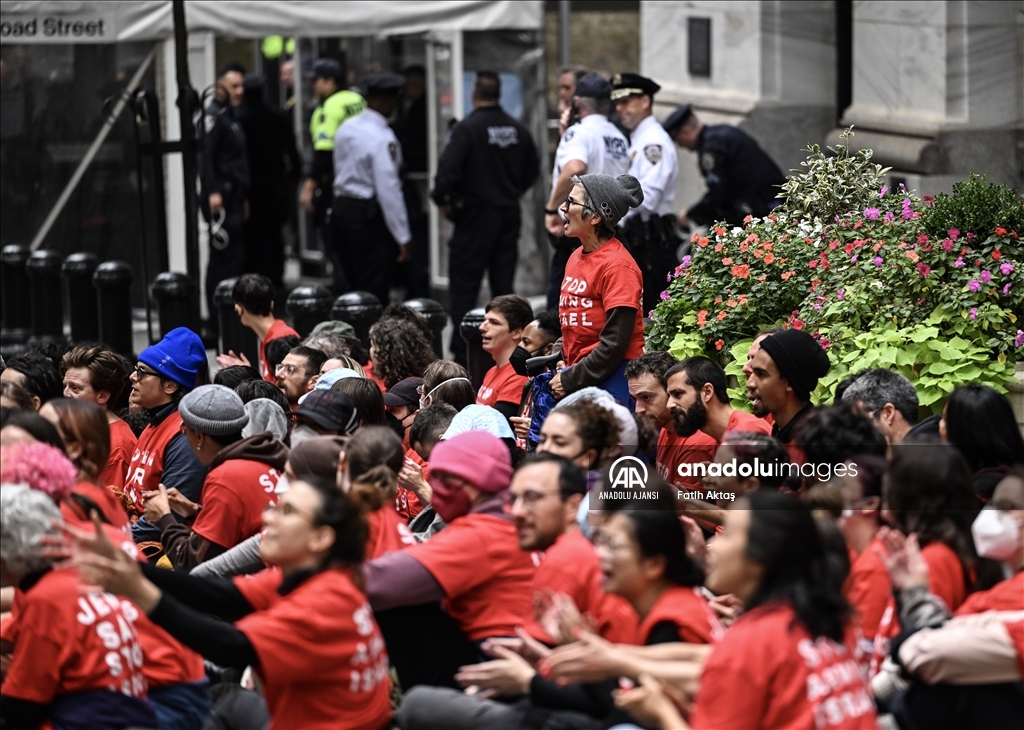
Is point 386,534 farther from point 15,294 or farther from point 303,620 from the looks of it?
point 15,294

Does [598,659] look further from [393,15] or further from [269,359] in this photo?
[393,15]

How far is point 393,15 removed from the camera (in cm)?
1255

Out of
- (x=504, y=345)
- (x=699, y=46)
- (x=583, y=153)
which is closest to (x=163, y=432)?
(x=504, y=345)

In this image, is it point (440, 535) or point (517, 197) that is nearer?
point (440, 535)

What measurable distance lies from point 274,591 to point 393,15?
295 inches

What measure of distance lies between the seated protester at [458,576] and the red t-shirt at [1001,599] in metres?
1.45

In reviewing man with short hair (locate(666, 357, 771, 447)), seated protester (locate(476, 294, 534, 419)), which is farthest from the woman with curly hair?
man with short hair (locate(666, 357, 771, 447))

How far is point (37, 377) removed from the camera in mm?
8492

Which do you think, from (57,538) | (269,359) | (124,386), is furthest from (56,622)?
(269,359)

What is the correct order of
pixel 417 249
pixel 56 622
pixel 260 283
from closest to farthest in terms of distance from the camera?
pixel 56 622 → pixel 260 283 → pixel 417 249

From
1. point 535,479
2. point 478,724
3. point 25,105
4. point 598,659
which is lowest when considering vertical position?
point 478,724

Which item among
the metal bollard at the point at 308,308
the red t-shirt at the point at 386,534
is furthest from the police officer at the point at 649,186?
the red t-shirt at the point at 386,534

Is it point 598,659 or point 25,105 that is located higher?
point 25,105

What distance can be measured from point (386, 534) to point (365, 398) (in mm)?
1558
